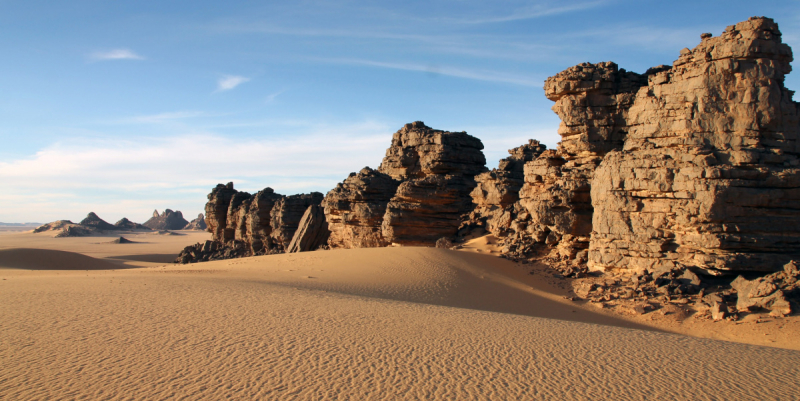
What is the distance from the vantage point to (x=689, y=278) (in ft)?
40.8

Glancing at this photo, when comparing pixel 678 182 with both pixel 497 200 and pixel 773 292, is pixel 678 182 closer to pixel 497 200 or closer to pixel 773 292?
pixel 773 292

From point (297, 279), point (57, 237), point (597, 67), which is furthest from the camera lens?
point (57, 237)

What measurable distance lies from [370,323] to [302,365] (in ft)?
8.68

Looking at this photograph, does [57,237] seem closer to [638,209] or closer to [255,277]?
[255,277]

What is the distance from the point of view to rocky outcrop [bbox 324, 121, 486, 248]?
23.5 meters

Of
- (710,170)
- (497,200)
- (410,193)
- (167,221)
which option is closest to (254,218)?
(410,193)

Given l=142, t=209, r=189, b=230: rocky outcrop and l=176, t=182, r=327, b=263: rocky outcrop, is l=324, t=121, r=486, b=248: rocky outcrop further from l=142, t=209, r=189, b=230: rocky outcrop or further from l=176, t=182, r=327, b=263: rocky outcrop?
l=142, t=209, r=189, b=230: rocky outcrop

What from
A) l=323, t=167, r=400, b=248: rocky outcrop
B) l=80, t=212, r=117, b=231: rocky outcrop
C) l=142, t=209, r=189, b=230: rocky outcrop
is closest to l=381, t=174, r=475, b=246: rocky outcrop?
l=323, t=167, r=400, b=248: rocky outcrop

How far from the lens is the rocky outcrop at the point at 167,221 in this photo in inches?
4605

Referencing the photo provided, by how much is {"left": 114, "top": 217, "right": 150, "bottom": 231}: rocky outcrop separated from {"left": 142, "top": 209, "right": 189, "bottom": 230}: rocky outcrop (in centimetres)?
273

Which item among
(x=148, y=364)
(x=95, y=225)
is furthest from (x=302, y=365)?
(x=95, y=225)

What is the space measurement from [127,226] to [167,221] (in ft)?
33.6

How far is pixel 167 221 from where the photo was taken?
117562mm

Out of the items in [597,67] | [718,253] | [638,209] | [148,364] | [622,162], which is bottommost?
[148,364]
